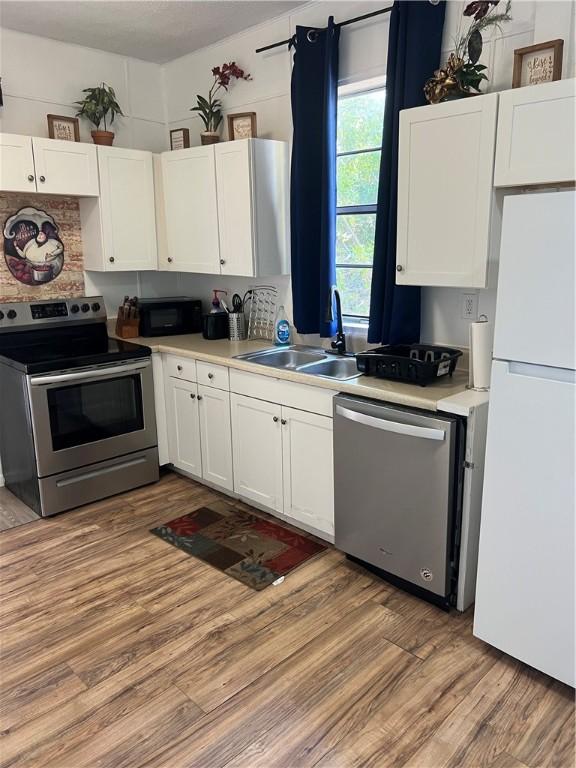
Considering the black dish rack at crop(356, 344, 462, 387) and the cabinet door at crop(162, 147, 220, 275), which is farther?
the cabinet door at crop(162, 147, 220, 275)

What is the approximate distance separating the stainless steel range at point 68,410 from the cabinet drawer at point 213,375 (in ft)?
1.33

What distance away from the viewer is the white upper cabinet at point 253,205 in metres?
3.32

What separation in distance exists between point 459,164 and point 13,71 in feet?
9.18

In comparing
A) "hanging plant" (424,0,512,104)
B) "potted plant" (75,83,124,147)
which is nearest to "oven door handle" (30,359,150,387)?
"potted plant" (75,83,124,147)

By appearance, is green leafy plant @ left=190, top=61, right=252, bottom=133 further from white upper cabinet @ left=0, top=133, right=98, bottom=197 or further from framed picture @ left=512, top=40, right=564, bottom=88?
framed picture @ left=512, top=40, right=564, bottom=88

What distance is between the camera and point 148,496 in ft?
11.8

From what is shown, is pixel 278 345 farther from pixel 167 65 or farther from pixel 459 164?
pixel 167 65

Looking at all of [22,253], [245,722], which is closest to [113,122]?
[22,253]

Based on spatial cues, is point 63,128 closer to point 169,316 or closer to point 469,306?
point 169,316

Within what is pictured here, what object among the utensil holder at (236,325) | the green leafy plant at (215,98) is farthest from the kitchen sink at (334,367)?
the green leafy plant at (215,98)

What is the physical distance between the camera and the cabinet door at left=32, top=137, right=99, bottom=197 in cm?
340

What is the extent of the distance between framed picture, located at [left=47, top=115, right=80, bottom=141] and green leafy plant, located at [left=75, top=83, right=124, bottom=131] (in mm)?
106

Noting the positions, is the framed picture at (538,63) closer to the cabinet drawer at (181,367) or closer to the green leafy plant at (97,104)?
the cabinet drawer at (181,367)

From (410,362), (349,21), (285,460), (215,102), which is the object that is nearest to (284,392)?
(285,460)
